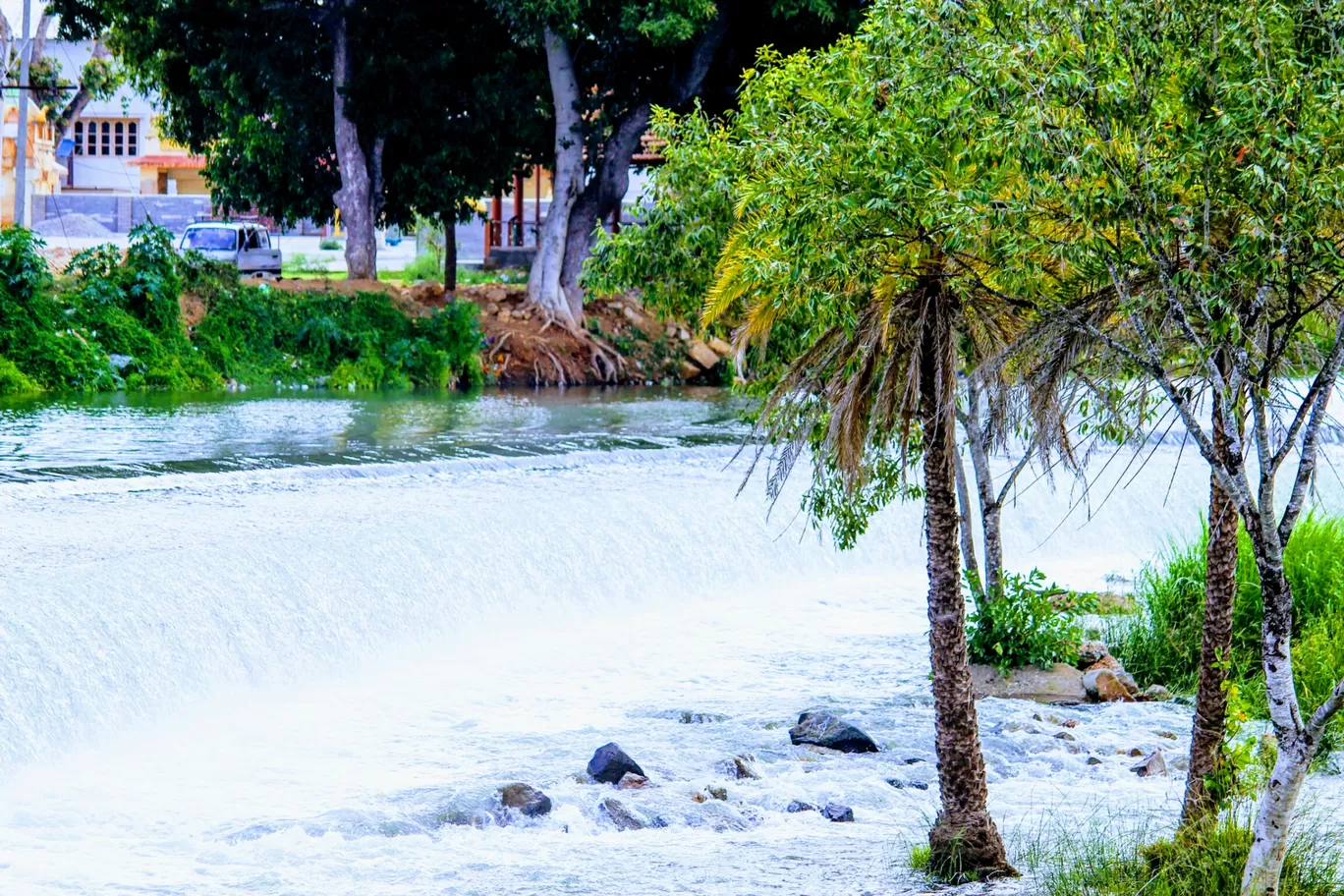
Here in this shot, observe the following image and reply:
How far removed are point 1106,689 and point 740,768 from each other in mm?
3430

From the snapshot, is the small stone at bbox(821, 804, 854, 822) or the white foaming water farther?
the small stone at bbox(821, 804, 854, 822)

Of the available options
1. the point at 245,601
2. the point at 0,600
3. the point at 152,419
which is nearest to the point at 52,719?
the point at 0,600

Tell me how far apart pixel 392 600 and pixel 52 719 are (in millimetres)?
3684

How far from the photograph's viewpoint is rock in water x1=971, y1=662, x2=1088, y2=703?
11953mm

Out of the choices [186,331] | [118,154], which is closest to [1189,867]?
[186,331]

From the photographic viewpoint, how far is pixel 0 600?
36.5 ft

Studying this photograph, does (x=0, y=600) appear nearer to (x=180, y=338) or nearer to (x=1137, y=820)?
(x=1137, y=820)

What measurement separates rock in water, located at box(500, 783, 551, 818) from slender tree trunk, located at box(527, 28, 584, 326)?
70.6 feet

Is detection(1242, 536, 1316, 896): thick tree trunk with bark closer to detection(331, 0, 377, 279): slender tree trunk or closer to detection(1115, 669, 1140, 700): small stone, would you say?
detection(1115, 669, 1140, 700): small stone

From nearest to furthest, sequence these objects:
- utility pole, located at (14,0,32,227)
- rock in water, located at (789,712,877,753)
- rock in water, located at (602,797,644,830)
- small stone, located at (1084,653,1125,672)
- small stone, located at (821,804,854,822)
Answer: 1. rock in water, located at (602,797,644,830)
2. small stone, located at (821,804,854,822)
3. rock in water, located at (789,712,877,753)
4. small stone, located at (1084,653,1125,672)
5. utility pole, located at (14,0,32,227)

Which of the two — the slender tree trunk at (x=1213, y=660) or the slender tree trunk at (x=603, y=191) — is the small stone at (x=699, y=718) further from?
the slender tree trunk at (x=603, y=191)

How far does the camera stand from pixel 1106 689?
12.0 meters

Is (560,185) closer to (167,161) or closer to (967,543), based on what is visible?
(967,543)

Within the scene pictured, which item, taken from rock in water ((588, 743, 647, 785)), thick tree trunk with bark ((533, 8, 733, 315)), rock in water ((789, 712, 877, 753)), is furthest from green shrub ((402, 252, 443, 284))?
rock in water ((588, 743, 647, 785))
